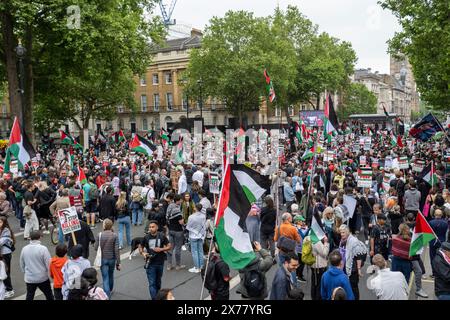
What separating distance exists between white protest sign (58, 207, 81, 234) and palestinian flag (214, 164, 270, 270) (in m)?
3.27

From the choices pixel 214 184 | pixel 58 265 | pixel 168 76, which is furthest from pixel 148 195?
pixel 168 76

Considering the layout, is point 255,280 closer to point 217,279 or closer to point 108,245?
point 217,279

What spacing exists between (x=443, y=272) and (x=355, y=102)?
80652mm

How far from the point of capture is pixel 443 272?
6.32m

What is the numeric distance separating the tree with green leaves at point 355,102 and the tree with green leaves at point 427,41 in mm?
50792

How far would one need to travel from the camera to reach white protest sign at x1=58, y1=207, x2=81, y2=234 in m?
7.69

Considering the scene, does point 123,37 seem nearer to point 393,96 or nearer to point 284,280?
point 284,280

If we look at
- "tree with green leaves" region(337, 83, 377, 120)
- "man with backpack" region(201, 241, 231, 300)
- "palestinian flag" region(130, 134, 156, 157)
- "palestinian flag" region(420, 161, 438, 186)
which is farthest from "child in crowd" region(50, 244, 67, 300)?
"tree with green leaves" region(337, 83, 377, 120)

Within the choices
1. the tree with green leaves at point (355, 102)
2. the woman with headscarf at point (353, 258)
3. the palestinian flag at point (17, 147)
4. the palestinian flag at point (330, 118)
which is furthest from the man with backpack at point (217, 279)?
the tree with green leaves at point (355, 102)

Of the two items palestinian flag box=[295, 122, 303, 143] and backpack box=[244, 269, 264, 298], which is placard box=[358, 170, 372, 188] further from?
palestinian flag box=[295, 122, 303, 143]

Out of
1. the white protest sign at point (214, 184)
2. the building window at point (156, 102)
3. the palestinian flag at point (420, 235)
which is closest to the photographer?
the palestinian flag at point (420, 235)

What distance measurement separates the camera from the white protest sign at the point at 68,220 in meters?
7.69

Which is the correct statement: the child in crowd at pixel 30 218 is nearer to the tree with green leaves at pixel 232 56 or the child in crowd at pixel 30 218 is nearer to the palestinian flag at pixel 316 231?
the palestinian flag at pixel 316 231
